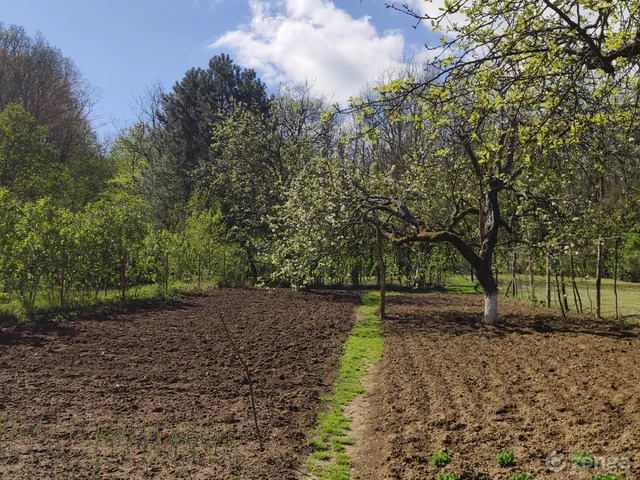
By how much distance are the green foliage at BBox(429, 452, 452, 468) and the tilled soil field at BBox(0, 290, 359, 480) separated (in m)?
1.24

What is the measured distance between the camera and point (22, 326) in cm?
1116

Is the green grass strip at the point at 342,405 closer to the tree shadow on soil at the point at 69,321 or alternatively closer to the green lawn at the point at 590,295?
the tree shadow on soil at the point at 69,321

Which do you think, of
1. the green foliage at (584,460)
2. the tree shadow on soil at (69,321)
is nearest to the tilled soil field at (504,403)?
the green foliage at (584,460)

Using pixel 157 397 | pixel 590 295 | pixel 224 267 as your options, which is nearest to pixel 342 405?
pixel 157 397

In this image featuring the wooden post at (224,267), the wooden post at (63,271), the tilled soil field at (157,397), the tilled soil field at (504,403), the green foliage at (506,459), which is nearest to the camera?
the green foliage at (506,459)

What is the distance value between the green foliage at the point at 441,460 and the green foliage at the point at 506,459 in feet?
1.35

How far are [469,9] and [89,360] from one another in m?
7.62

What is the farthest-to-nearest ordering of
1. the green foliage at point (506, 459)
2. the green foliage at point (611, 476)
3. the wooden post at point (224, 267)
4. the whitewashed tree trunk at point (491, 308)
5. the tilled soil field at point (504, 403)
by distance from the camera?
the wooden post at point (224, 267) → the whitewashed tree trunk at point (491, 308) → the tilled soil field at point (504, 403) → the green foliage at point (506, 459) → the green foliage at point (611, 476)

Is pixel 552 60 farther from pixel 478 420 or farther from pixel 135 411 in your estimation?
pixel 135 411

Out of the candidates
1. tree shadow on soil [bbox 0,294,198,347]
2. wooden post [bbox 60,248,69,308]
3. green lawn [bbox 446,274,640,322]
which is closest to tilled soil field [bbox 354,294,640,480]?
green lawn [bbox 446,274,640,322]

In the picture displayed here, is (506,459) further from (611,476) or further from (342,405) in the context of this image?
(342,405)

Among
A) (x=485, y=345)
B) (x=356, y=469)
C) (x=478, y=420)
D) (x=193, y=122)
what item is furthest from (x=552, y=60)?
(x=193, y=122)

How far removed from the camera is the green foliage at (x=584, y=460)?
3836 millimetres

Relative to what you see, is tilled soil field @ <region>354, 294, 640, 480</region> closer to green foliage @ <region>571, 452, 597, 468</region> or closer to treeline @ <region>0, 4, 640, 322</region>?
green foliage @ <region>571, 452, 597, 468</region>
